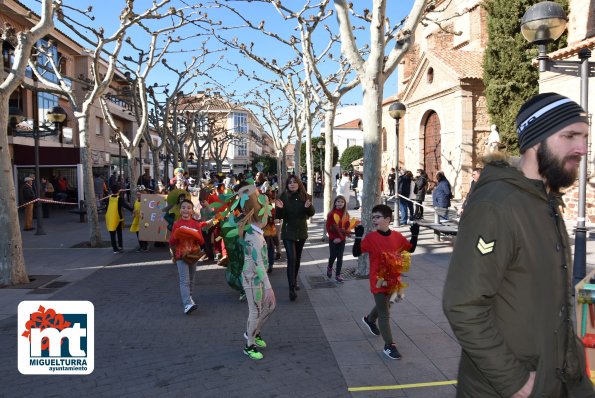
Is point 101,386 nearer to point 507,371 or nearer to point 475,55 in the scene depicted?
point 507,371

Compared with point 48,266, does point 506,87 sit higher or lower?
higher

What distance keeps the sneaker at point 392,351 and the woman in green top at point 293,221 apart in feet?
8.04

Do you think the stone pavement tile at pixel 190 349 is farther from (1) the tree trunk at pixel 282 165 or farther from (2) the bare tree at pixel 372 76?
(1) the tree trunk at pixel 282 165

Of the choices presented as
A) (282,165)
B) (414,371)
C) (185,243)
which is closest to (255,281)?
(414,371)

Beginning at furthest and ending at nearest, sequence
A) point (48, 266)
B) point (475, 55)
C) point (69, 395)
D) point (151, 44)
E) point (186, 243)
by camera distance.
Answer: point (475, 55)
point (151, 44)
point (48, 266)
point (186, 243)
point (69, 395)

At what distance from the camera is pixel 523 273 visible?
70.0 inches

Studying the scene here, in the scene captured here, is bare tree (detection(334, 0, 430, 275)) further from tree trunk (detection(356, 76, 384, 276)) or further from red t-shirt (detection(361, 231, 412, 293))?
red t-shirt (detection(361, 231, 412, 293))

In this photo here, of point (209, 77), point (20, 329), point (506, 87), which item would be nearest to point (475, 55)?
point (506, 87)

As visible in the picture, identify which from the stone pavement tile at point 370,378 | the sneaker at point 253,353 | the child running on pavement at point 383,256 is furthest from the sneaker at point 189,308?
the stone pavement tile at point 370,378

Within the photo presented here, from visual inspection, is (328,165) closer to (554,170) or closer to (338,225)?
(338,225)

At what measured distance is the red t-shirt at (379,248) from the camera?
15.9 feet

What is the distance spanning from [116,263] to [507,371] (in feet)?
32.4

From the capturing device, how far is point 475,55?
25719 millimetres

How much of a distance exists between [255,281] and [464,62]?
76.2ft
